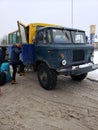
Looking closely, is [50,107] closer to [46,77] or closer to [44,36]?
[46,77]

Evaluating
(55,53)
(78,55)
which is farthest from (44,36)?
(78,55)

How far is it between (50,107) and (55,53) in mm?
1883

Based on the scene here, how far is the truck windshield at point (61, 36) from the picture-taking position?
20.8 feet

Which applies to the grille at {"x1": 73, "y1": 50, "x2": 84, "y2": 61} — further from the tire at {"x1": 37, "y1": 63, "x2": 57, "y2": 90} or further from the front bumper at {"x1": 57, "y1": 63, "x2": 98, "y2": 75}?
the tire at {"x1": 37, "y1": 63, "x2": 57, "y2": 90}

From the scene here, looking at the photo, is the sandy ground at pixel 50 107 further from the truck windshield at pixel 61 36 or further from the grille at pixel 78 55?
the truck windshield at pixel 61 36

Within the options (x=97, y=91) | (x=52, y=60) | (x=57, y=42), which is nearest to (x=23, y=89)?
(x=52, y=60)

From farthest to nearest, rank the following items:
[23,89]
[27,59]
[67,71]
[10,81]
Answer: [10,81] < [27,59] < [23,89] < [67,71]

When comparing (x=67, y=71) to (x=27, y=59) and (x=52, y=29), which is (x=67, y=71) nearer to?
(x=52, y=29)

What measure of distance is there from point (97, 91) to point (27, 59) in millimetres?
3071

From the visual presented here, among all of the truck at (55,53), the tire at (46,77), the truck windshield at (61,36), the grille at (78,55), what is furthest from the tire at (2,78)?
the grille at (78,55)

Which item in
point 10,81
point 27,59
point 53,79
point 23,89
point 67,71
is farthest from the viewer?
point 10,81

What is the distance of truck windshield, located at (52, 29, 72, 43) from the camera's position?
634 cm

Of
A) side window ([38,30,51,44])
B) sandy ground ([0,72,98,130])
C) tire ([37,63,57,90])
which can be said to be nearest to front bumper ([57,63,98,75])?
tire ([37,63,57,90])

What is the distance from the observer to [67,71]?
227 inches
